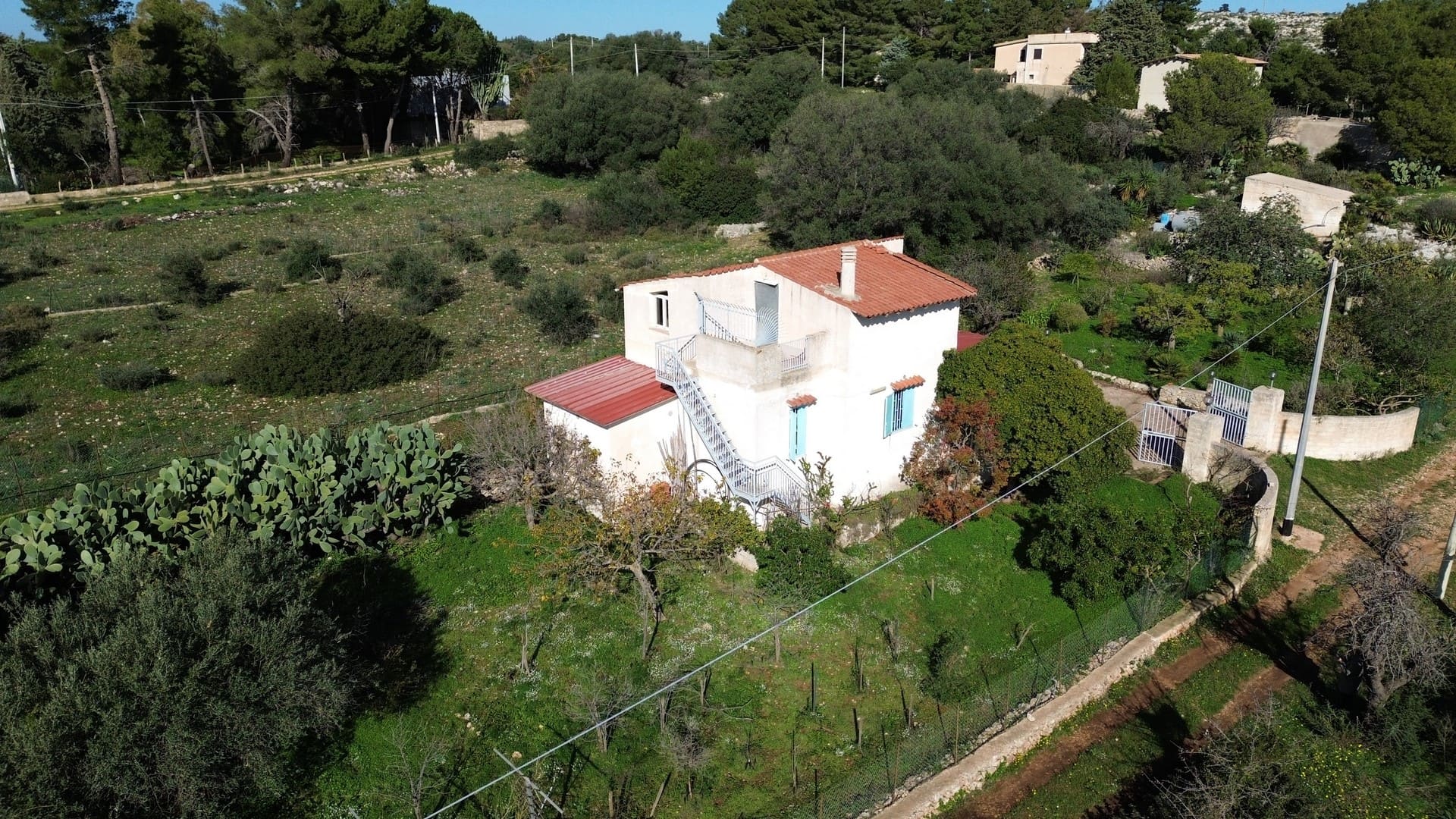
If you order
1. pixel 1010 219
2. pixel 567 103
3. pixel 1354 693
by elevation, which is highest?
pixel 567 103

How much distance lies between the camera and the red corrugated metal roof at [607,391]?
18.9 metres

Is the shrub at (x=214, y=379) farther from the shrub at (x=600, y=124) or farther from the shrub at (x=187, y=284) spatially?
A: the shrub at (x=600, y=124)

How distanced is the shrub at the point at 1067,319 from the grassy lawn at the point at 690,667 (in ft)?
43.6

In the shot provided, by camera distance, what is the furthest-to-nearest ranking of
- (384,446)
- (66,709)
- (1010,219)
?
1. (1010,219)
2. (384,446)
3. (66,709)

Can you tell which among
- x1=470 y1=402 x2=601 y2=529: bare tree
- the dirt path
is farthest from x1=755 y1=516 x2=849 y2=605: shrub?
the dirt path

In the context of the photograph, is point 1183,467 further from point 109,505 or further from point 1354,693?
point 109,505

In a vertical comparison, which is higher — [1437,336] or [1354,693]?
[1437,336]

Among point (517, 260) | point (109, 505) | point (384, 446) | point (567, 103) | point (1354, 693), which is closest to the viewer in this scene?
point (1354, 693)

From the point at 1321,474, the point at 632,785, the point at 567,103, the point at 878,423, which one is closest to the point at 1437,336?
the point at 1321,474

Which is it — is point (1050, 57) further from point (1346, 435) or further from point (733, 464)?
point (733, 464)

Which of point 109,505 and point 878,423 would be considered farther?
point 878,423

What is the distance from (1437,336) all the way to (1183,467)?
31.2ft

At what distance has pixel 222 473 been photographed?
55.4 ft

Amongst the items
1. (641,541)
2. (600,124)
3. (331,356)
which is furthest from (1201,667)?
(600,124)
